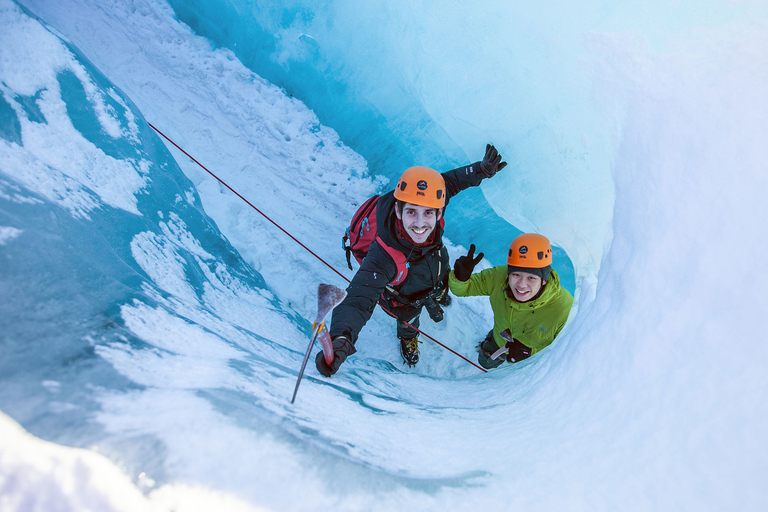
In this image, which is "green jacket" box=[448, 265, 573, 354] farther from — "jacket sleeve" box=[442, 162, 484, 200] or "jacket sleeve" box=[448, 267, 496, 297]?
"jacket sleeve" box=[442, 162, 484, 200]

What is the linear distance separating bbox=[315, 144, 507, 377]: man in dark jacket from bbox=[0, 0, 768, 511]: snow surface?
0.24 meters

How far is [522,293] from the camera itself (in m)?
2.05

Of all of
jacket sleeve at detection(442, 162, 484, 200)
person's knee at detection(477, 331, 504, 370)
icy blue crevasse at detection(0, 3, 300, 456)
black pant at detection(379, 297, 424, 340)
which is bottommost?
icy blue crevasse at detection(0, 3, 300, 456)

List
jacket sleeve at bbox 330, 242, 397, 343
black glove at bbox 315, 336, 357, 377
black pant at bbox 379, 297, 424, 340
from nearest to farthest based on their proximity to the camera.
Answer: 1. black glove at bbox 315, 336, 357, 377
2. jacket sleeve at bbox 330, 242, 397, 343
3. black pant at bbox 379, 297, 424, 340

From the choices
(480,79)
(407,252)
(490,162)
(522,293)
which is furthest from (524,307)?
(480,79)

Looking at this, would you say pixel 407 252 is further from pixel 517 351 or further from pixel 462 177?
pixel 517 351

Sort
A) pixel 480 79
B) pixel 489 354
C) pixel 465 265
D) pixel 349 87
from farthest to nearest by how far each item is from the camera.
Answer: pixel 349 87
pixel 489 354
pixel 480 79
pixel 465 265

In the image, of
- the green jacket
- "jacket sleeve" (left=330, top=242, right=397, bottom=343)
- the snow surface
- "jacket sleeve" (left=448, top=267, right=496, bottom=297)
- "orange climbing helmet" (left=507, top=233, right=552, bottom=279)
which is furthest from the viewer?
"jacket sleeve" (left=448, top=267, right=496, bottom=297)

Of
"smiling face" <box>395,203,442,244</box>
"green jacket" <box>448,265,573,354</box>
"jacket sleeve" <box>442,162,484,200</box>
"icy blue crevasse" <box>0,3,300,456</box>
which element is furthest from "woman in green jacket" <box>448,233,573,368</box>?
"icy blue crevasse" <box>0,3,300,456</box>

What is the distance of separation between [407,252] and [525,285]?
2.15ft

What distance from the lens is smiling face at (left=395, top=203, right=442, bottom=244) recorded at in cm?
203

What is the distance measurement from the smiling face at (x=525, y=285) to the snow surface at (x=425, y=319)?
0.26 m

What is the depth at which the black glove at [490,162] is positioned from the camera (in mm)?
2498

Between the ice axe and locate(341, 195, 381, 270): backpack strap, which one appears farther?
locate(341, 195, 381, 270): backpack strap
